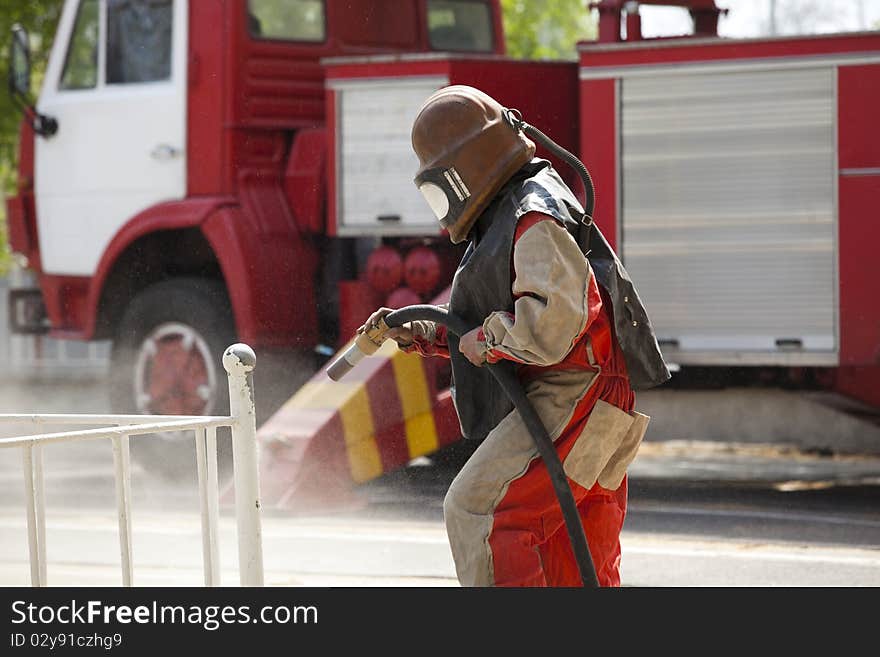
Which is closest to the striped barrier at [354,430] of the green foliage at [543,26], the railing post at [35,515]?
the railing post at [35,515]

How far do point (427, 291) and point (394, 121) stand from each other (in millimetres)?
900

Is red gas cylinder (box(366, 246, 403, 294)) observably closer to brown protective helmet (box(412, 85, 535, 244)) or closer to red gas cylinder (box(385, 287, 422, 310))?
red gas cylinder (box(385, 287, 422, 310))

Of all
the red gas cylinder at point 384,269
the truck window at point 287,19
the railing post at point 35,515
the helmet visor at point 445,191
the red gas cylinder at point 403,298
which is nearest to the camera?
the railing post at point 35,515

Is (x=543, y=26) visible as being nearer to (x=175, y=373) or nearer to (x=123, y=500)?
(x=175, y=373)

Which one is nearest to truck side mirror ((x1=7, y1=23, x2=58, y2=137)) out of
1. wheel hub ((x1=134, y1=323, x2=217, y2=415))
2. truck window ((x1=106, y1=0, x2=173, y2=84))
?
truck window ((x1=106, y1=0, x2=173, y2=84))

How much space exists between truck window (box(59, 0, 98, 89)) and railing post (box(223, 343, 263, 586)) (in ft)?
19.7

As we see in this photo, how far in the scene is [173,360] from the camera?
8.83 metres

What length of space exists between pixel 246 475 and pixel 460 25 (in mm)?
6646

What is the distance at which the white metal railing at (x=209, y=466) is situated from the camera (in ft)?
11.7

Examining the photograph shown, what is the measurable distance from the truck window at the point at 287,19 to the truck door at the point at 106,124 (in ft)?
1.31

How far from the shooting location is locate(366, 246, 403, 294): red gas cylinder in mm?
8398

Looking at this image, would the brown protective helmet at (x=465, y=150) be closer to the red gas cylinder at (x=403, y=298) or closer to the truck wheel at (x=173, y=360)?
the red gas cylinder at (x=403, y=298)

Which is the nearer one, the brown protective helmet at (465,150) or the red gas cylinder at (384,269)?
the brown protective helmet at (465,150)

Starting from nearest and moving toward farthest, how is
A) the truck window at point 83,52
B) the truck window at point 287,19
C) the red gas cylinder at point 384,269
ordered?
the red gas cylinder at point 384,269
the truck window at point 287,19
the truck window at point 83,52
